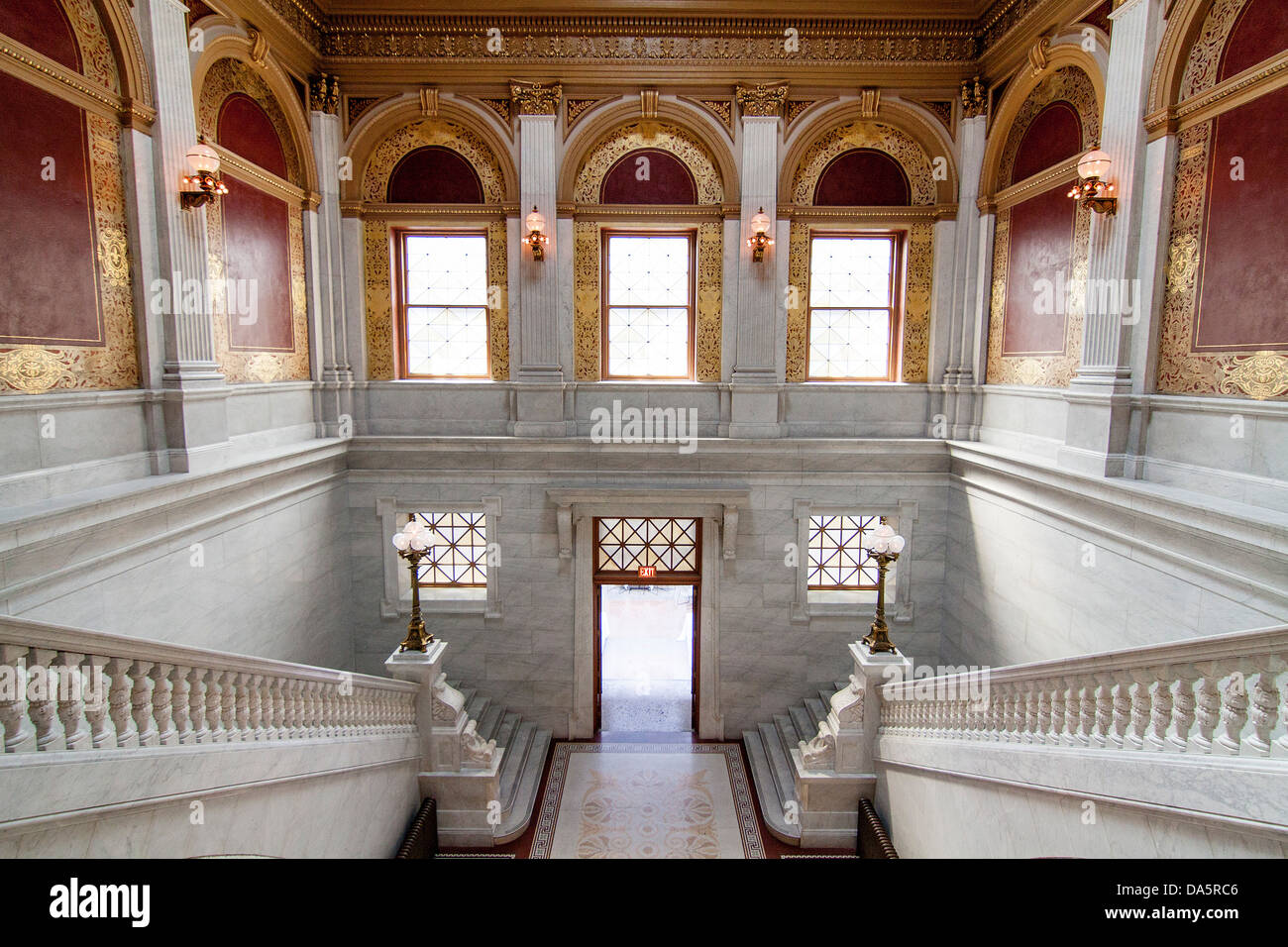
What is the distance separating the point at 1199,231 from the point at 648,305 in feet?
21.3

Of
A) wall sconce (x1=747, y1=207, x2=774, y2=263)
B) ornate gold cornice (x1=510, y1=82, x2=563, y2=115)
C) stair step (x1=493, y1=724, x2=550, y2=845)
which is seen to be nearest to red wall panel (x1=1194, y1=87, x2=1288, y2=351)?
wall sconce (x1=747, y1=207, x2=774, y2=263)

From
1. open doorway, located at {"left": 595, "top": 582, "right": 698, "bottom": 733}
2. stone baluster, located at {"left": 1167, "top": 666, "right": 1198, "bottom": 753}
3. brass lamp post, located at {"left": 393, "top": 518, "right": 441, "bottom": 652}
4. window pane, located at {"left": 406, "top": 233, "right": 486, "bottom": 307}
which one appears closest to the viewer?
stone baluster, located at {"left": 1167, "top": 666, "right": 1198, "bottom": 753}

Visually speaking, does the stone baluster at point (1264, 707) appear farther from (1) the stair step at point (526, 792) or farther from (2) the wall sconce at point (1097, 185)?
(1) the stair step at point (526, 792)

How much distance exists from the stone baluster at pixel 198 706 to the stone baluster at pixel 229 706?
0.20 metres

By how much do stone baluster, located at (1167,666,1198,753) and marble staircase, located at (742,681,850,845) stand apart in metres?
4.97

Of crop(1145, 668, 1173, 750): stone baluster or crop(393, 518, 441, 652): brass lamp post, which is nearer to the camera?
crop(1145, 668, 1173, 750): stone baluster

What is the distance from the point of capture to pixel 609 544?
10461mm

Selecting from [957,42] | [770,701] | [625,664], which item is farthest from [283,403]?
[957,42]

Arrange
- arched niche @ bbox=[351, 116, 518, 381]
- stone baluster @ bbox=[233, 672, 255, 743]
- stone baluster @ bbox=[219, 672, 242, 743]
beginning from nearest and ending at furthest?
1. stone baluster @ bbox=[219, 672, 242, 743]
2. stone baluster @ bbox=[233, 672, 255, 743]
3. arched niche @ bbox=[351, 116, 518, 381]

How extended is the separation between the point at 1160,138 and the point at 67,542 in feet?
33.1

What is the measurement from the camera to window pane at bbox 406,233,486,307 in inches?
404

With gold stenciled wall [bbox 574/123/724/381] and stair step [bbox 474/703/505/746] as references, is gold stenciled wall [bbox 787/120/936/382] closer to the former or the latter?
gold stenciled wall [bbox 574/123/724/381]

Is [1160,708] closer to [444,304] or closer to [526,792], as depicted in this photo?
[526,792]

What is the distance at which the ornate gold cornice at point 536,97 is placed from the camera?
31.7 ft
